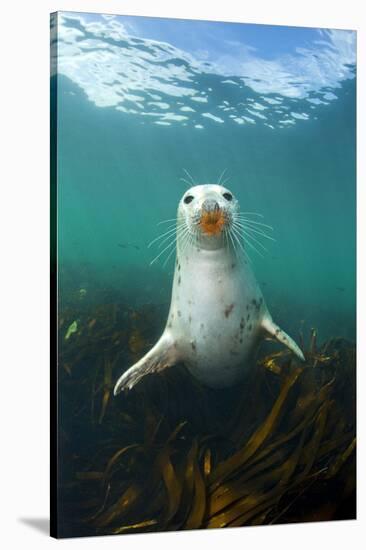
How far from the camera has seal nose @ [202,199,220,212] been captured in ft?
28.3

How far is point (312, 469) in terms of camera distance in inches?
364

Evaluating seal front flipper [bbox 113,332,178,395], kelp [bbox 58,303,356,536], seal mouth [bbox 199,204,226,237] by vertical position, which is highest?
seal mouth [bbox 199,204,226,237]

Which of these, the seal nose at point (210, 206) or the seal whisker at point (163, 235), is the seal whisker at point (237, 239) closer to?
the seal nose at point (210, 206)

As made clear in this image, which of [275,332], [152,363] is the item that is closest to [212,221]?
[275,332]

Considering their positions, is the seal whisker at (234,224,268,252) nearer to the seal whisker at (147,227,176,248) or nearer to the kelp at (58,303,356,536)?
the seal whisker at (147,227,176,248)

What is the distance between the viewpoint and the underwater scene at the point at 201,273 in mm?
8484

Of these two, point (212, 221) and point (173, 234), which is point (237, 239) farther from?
point (173, 234)

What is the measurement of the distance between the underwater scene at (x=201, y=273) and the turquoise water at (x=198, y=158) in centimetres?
1

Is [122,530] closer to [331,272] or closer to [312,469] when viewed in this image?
[312,469]

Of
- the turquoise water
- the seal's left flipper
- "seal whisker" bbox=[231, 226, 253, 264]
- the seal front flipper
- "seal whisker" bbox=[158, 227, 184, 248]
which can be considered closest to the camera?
the turquoise water

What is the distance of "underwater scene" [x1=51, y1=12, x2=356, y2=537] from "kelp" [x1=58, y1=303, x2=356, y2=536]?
1 centimetres

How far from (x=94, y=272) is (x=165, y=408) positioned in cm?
115

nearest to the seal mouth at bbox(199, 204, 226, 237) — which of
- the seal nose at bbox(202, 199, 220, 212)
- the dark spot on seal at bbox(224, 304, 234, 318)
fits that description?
the seal nose at bbox(202, 199, 220, 212)

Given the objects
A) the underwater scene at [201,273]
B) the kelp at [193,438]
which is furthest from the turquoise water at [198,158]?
the kelp at [193,438]
